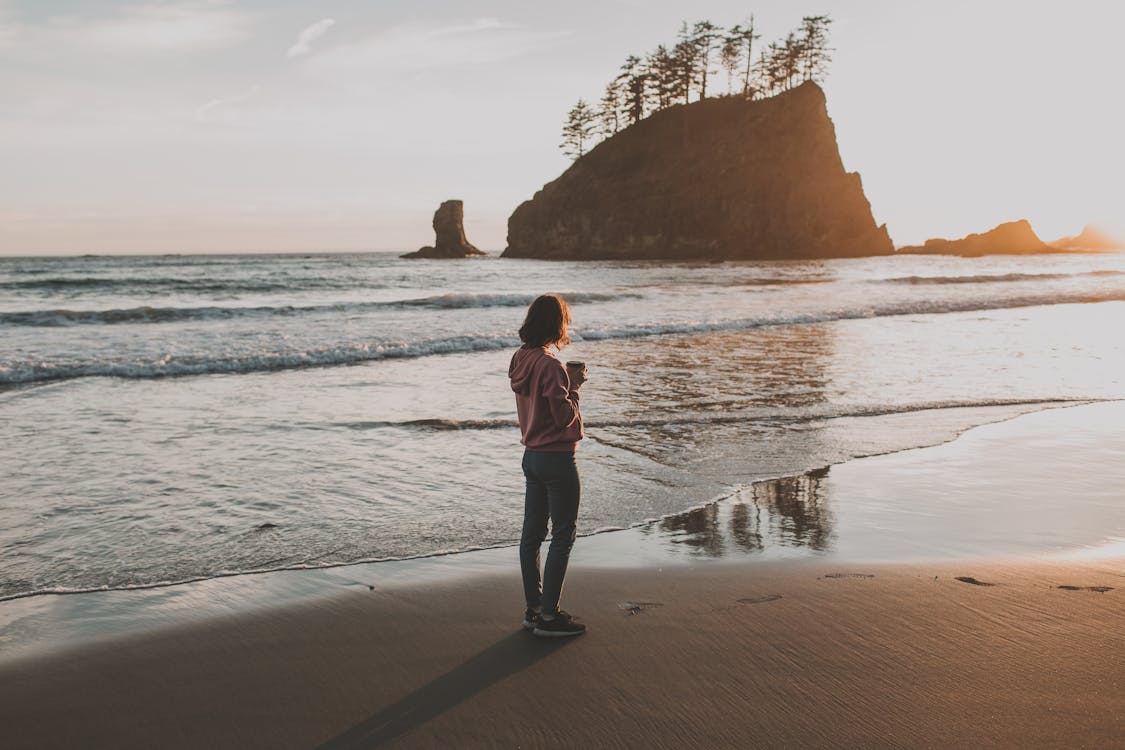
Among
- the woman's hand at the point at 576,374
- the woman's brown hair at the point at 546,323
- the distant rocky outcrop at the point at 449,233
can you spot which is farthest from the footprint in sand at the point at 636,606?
the distant rocky outcrop at the point at 449,233

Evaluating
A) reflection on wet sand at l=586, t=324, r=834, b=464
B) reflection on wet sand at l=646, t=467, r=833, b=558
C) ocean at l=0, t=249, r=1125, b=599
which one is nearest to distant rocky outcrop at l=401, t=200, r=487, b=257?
ocean at l=0, t=249, r=1125, b=599

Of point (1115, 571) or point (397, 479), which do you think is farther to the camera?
point (397, 479)

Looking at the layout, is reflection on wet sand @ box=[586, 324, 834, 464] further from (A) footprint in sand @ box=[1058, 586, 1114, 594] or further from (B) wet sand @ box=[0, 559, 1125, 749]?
(A) footprint in sand @ box=[1058, 586, 1114, 594]

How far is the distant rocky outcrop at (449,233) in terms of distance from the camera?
9100cm

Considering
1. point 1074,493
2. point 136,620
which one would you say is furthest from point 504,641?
point 1074,493

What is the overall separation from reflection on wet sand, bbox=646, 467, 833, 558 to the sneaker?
129cm

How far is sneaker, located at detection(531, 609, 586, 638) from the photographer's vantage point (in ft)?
11.3

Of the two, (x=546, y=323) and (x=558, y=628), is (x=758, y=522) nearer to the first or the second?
(x=558, y=628)

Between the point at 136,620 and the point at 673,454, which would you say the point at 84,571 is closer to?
the point at 136,620

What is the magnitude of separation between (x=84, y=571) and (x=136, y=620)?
0.87m

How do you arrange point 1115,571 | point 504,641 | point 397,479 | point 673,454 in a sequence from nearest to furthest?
1. point 504,641
2. point 1115,571
3. point 397,479
4. point 673,454

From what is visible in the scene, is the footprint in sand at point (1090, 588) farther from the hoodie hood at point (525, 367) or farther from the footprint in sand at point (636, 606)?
the hoodie hood at point (525, 367)

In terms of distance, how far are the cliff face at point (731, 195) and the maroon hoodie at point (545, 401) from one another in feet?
225

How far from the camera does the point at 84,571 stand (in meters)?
4.27
